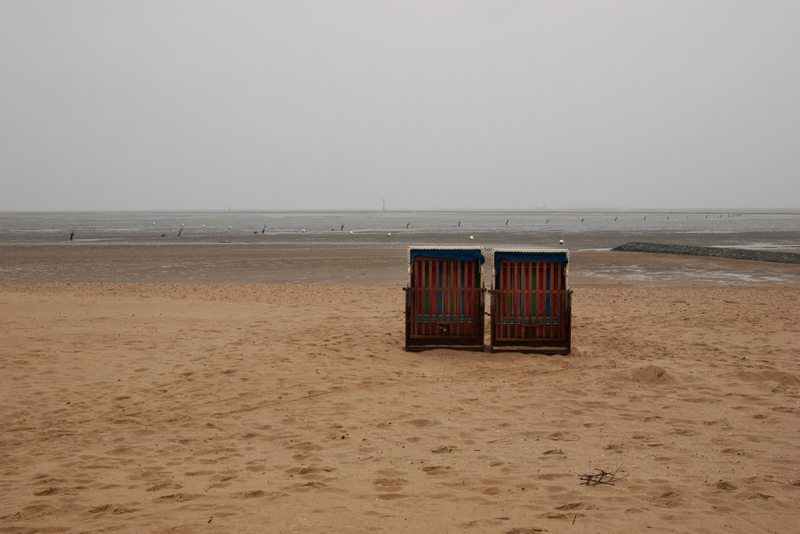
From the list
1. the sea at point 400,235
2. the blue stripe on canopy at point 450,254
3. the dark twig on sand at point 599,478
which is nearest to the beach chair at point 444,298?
the blue stripe on canopy at point 450,254

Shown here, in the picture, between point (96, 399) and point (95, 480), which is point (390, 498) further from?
point (96, 399)

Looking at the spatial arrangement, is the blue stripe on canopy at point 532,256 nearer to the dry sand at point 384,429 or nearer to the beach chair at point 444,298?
the beach chair at point 444,298

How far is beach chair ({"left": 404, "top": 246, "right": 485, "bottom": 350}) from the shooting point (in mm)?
10523

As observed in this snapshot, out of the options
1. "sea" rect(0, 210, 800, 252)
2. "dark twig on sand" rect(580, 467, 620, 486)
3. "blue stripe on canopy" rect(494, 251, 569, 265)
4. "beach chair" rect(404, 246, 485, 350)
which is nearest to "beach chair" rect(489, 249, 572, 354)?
"blue stripe on canopy" rect(494, 251, 569, 265)

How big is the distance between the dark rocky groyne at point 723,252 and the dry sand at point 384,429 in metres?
20.4

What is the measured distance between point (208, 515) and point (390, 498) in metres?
1.31

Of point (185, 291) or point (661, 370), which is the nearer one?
point (661, 370)

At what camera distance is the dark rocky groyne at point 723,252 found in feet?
101

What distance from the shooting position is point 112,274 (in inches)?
1064

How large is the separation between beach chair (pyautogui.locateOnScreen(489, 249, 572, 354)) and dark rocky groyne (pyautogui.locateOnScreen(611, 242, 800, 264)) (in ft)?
78.9

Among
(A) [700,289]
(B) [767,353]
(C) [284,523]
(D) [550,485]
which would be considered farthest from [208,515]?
(A) [700,289]

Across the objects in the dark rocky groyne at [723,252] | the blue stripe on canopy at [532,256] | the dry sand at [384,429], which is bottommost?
the dry sand at [384,429]

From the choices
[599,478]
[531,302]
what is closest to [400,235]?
[531,302]

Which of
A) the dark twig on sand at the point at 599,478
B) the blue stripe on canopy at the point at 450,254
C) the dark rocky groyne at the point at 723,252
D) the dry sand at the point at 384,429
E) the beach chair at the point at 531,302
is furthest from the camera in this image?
the dark rocky groyne at the point at 723,252
